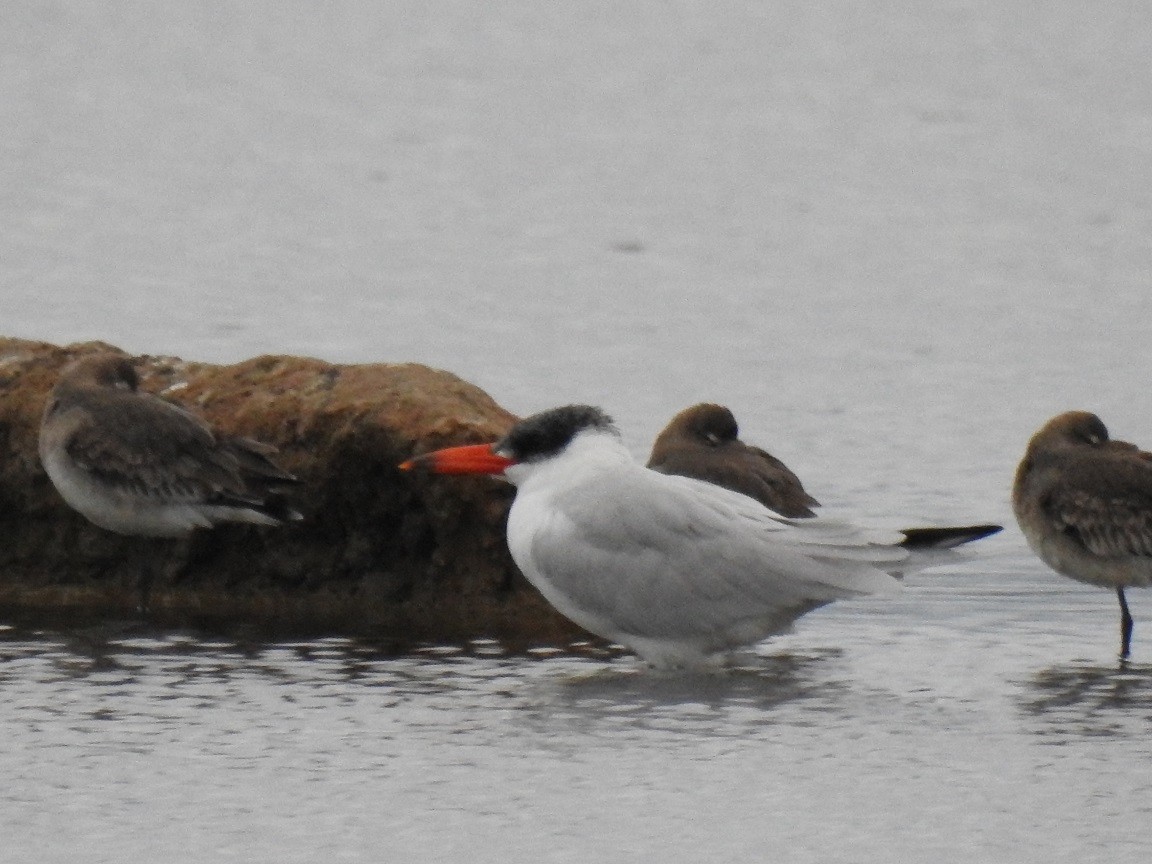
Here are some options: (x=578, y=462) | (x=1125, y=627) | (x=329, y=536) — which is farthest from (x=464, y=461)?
(x=1125, y=627)

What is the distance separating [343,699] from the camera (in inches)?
299

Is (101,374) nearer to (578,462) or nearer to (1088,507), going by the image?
(578,462)

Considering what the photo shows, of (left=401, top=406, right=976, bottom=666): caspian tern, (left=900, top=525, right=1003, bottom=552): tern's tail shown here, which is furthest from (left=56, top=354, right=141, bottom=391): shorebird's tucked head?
(left=900, top=525, right=1003, bottom=552): tern's tail

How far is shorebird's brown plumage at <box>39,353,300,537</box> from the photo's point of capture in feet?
29.3

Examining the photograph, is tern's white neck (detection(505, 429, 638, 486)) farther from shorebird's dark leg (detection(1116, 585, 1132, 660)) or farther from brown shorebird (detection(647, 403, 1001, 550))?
shorebird's dark leg (detection(1116, 585, 1132, 660))

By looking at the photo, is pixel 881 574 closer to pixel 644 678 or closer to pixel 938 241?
pixel 644 678

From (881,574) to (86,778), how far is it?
9.14ft

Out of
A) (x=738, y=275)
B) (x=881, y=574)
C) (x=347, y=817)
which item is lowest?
(x=347, y=817)

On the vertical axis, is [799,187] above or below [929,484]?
above

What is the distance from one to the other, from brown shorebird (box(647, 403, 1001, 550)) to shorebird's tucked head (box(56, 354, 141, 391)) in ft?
6.86

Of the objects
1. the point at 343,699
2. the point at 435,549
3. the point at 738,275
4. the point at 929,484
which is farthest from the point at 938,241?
the point at 343,699

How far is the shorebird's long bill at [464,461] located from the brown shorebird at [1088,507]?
1.99 metres

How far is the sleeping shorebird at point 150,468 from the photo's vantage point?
892 centimetres

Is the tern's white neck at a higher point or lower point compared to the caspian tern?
higher
